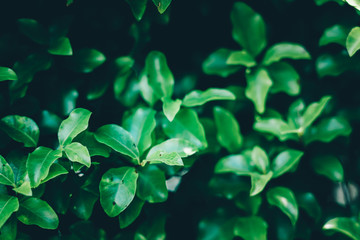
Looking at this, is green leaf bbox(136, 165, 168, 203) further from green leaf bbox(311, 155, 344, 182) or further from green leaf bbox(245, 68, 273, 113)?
green leaf bbox(311, 155, 344, 182)

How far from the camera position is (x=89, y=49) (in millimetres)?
1466

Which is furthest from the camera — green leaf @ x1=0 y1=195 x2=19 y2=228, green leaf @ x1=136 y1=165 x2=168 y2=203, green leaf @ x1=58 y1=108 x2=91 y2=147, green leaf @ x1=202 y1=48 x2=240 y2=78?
green leaf @ x1=202 y1=48 x2=240 y2=78

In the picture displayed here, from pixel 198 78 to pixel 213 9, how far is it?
1.05 ft

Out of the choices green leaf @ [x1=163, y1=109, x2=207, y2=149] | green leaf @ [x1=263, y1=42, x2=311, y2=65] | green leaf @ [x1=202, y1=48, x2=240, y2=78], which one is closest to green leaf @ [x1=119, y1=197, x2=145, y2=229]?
green leaf @ [x1=163, y1=109, x2=207, y2=149]

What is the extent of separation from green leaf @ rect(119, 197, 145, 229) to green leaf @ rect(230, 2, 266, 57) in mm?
755

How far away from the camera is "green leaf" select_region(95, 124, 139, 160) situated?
124cm

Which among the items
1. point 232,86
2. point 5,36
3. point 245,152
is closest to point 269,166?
point 245,152

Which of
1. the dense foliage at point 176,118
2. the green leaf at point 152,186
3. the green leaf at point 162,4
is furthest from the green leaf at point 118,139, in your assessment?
the green leaf at point 162,4

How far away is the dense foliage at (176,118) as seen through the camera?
1271mm

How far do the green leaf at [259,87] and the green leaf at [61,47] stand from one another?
688 mm

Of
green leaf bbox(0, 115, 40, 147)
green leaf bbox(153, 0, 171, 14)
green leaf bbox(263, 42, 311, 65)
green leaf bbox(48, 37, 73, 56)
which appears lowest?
green leaf bbox(0, 115, 40, 147)

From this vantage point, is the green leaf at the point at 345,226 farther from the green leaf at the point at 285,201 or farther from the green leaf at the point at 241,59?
the green leaf at the point at 241,59

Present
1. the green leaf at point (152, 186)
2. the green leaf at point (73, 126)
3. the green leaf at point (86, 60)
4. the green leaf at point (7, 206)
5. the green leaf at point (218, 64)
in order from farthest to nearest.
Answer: the green leaf at point (218, 64) → the green leaf at point (86, 60) → the green leaf at point (152, 186) → the green leaf at point (73, 126) → the green leaf at point (7, 206)

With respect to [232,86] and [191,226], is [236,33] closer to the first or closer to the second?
[232,86]
